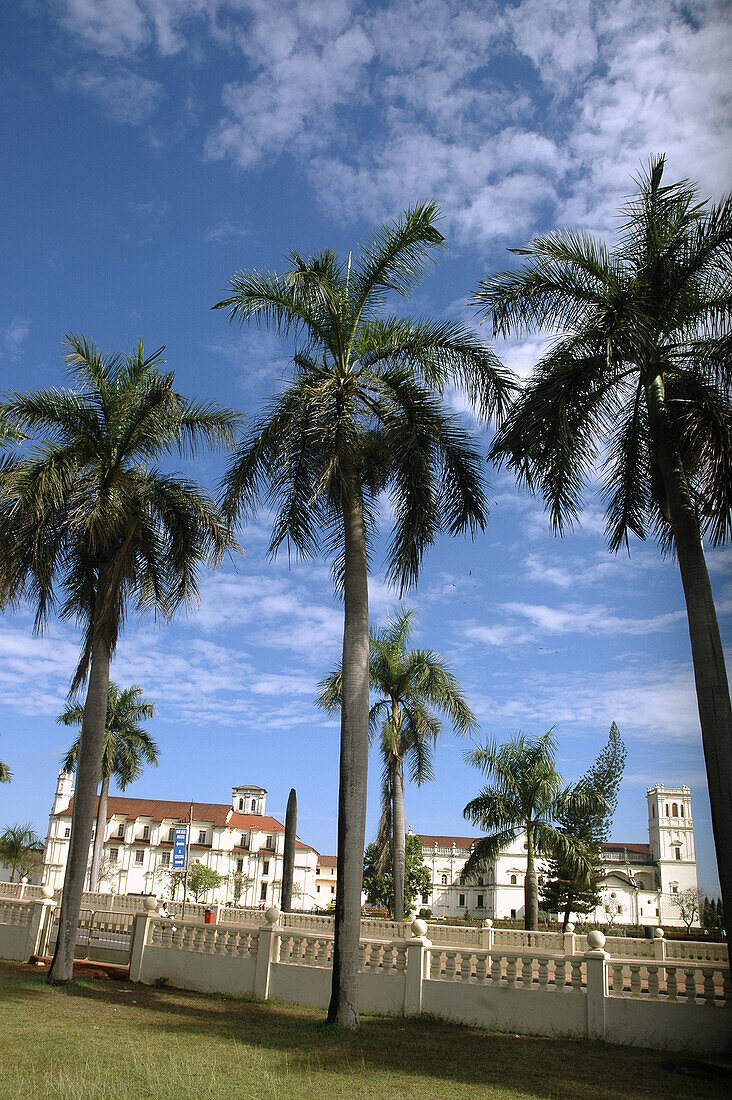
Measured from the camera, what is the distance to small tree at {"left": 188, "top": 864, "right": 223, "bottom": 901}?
71.9 meters

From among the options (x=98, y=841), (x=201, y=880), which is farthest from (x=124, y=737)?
(x=201, y=880)

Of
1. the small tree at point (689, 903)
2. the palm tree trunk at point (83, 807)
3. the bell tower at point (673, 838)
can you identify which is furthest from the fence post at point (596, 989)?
the bell tower at point (673, 838)

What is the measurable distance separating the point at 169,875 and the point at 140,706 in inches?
1657

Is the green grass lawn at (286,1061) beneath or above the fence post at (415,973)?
beneath

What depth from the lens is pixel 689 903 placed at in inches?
3223

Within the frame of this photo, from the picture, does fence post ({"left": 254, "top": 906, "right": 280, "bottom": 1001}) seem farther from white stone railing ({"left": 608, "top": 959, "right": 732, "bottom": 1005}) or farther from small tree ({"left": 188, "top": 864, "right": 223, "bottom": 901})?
small tree ({"left": 188, "top": 864, "right": 223, "bottom": 901})

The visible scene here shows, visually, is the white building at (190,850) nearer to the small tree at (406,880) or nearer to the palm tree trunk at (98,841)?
the small tree at (406,880)

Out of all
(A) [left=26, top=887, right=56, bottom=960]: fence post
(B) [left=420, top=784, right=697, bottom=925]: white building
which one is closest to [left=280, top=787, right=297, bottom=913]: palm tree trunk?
(A) [left=26, top=887, right=56, bottom=960]: fence post

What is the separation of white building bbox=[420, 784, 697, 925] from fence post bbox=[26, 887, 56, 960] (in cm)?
7640

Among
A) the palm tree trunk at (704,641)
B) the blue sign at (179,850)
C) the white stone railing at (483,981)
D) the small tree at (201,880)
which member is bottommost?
the white stone railing at (483,981)

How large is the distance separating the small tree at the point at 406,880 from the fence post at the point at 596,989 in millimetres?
49715

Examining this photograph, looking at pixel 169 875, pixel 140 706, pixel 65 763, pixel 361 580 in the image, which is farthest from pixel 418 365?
pixel 169 875

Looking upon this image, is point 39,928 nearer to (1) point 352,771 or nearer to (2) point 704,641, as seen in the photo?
(1) point 352,771

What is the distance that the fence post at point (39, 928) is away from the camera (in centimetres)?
1808
